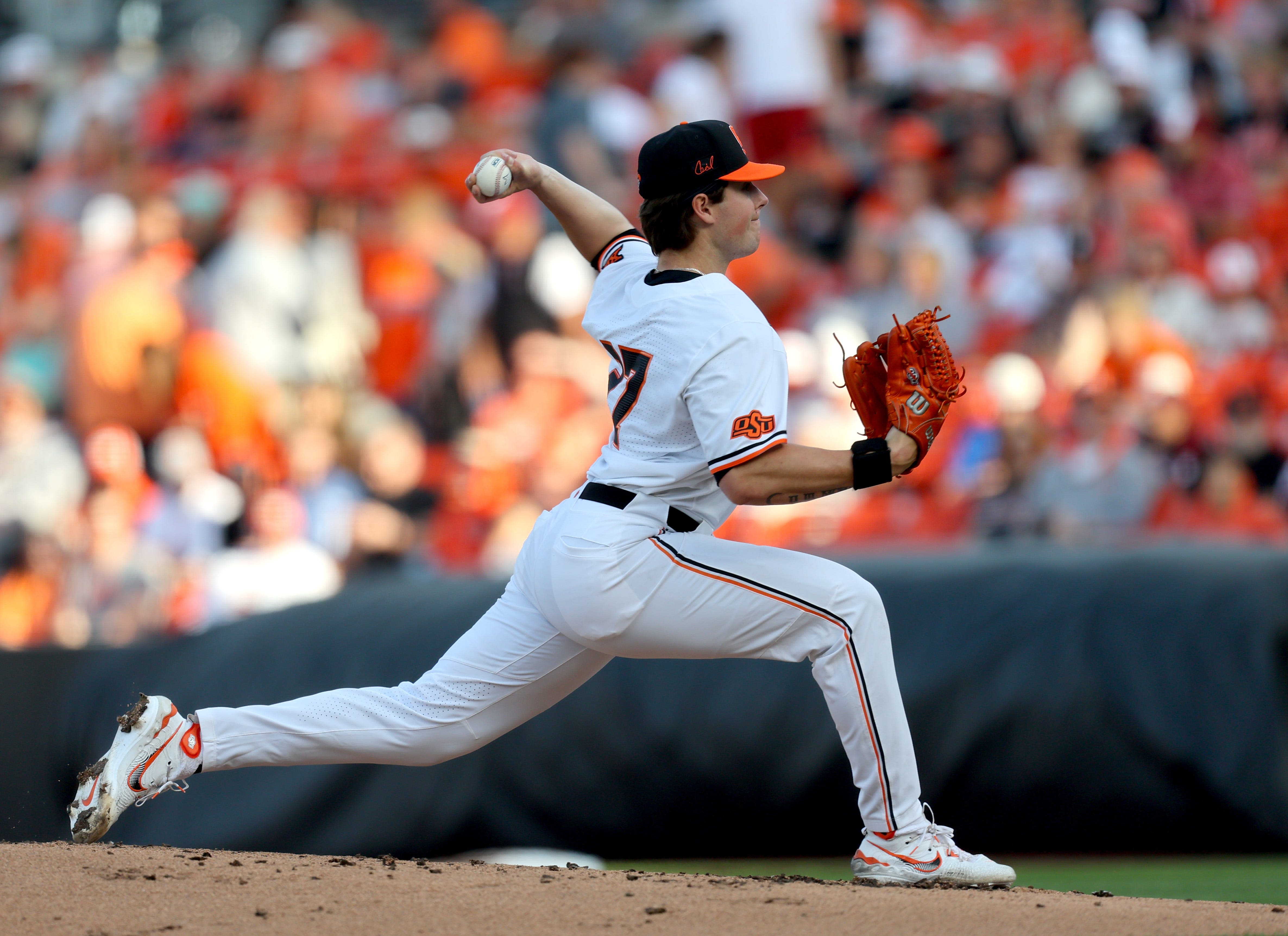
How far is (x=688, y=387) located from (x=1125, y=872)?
269cm

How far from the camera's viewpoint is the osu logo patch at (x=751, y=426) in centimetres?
346

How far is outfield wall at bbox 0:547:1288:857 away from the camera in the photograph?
541cm

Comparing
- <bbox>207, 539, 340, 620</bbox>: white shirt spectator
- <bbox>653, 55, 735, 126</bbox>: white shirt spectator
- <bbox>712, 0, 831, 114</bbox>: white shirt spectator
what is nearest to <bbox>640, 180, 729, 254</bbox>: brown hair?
<bbox>207, 539, 340, 620</bbox>: white shirt spectator

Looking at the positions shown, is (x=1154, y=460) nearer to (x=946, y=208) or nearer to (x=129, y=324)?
(x=946, y=208)

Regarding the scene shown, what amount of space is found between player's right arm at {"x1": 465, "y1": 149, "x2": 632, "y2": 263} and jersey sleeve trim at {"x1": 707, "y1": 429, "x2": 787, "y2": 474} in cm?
90

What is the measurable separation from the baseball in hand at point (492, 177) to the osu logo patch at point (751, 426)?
926mm

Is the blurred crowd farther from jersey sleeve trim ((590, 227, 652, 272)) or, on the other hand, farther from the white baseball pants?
the white baseball pants

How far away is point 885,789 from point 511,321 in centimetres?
610

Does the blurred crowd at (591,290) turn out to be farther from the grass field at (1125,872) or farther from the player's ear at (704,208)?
the player's ear at (704,208)

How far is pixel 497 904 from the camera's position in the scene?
340 cm

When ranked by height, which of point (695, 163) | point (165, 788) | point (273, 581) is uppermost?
point (695, 163)

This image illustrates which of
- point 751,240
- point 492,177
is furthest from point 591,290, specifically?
point 751,240

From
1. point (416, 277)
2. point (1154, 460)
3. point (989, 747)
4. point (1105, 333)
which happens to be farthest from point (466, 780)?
point (416, 277)

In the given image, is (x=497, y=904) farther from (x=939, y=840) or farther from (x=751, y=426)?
(x=751, y=426)
